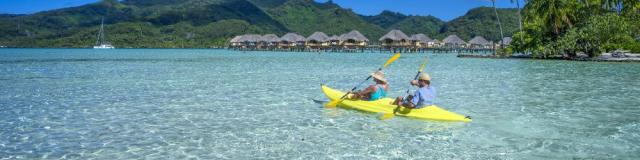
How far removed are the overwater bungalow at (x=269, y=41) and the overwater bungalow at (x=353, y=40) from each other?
49.4 feet

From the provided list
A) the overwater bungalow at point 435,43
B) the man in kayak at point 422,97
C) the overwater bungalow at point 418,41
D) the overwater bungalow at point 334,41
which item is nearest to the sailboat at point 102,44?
the overwater bungalow at point 334,41

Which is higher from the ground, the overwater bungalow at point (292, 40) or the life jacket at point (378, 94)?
the overwater bungalow at point (292, 40)

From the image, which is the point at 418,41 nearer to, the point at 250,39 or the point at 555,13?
the point at 250,39

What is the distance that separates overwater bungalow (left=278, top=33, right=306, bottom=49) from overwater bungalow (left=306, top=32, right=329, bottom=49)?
1799mm

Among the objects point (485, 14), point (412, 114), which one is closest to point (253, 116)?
point (412, 114)

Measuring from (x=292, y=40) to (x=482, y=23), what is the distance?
9445cm

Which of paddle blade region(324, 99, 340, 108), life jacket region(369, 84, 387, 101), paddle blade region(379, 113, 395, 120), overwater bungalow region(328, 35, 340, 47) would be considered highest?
overwater bungalow region(328, 35, 340, 47)

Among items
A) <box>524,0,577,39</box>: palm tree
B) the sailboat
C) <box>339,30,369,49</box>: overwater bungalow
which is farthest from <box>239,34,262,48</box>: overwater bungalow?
the sailboat

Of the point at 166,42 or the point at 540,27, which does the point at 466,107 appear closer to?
the point at 540,27

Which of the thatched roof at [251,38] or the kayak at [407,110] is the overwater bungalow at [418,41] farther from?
the kayak at [407,110]

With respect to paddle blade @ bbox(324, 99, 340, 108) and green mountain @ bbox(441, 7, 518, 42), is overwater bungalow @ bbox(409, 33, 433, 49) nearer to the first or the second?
green mountain @ bbox(441, 7, 518, 42)

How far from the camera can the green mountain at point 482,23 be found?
158 m

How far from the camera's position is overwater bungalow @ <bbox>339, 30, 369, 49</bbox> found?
89.2 metres

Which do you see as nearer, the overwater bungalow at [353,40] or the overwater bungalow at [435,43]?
the overwater bungalow at [353,40]
